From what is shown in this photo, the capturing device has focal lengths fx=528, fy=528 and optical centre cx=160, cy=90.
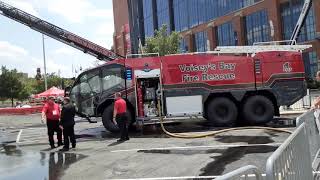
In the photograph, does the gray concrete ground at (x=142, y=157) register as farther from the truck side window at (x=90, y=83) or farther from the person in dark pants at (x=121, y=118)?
the truck side window at (x=90, y=83)

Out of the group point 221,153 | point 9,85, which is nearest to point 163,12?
point 9,85

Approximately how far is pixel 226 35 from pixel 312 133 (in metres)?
69.2

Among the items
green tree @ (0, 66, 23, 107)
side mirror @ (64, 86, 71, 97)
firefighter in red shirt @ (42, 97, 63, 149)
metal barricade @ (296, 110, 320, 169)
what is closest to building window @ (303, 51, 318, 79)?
side mirror @ (64, 86, 71, 97)

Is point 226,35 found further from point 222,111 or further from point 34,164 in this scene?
point 34,164

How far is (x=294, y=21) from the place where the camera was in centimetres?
6131

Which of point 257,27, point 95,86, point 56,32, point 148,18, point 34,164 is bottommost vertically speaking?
point 34,164

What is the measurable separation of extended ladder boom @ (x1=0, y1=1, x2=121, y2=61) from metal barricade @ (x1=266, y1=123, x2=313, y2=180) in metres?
37.9

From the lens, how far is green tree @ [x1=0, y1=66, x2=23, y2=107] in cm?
7919

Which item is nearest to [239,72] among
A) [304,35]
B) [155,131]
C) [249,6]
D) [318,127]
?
[155,131]

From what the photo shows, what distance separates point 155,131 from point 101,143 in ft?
11.1

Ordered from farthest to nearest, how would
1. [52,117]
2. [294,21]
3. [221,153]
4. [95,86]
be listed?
[294,21], [95,86], [52,117], [221,153]

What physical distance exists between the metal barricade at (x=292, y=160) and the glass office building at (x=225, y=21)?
37.6 m

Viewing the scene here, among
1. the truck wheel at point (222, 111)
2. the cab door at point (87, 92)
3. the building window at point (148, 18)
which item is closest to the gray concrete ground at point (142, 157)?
the cab door at point (87, 92)

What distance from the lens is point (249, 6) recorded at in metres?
69.5
